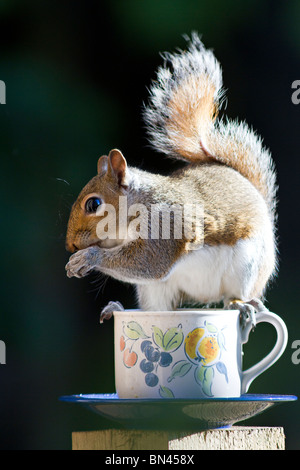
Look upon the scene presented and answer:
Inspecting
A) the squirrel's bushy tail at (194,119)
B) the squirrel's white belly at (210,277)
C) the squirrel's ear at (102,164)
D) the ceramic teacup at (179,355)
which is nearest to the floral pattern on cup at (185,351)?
the ceramic teacup at (179,355)

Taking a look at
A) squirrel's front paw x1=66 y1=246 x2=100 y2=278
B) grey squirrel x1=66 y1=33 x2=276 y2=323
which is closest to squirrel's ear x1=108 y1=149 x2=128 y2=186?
grey squirrel x1=66 y1=33 x2=276 y2=323

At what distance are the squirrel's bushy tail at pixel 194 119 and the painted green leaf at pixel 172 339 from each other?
0.52m

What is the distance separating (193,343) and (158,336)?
0.14 feet

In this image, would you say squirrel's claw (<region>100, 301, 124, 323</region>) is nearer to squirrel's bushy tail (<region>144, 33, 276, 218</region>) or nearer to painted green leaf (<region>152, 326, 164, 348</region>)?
painted green leaf (<region>152, 326, 164, 348</region>)

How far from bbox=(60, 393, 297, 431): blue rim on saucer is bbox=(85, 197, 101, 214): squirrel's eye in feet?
1.05

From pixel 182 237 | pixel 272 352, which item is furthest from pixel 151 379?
pixel 182 237

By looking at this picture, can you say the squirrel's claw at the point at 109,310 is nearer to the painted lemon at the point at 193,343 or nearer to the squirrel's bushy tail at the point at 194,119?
the painted lemon at the point at 193,343

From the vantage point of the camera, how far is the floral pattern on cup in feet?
3.01

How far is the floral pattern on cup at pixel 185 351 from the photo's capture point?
917 millimetres

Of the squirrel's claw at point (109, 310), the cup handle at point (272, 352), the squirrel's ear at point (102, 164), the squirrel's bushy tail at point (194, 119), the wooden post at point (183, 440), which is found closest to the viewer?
the wooden post at point (183, 440)

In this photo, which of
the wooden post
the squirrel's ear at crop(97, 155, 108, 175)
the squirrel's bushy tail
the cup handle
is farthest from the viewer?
the squirrel's bushy tail

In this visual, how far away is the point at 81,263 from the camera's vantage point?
1.07 meters

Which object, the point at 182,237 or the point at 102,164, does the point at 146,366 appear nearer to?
the point at 182,237

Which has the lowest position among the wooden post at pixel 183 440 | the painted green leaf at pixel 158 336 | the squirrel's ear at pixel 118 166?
the wooden post at pixel 183 440
